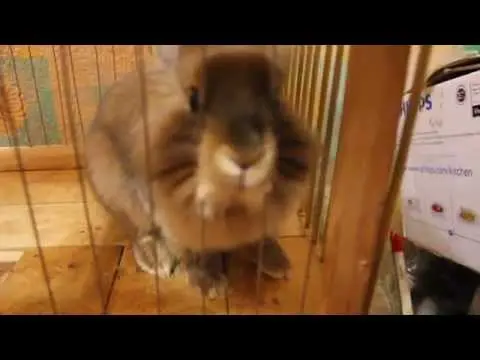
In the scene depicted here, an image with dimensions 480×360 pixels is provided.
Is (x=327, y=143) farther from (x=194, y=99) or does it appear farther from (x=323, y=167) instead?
(x=194, y=99)

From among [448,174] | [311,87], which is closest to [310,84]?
[311,87]

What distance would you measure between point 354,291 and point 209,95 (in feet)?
1.05

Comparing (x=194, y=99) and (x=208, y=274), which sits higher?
(x=194, y=99)

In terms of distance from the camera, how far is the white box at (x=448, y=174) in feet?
3.59

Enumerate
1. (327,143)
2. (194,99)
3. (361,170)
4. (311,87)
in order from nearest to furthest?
(361,170)
(194,99)
(327,143)
(311,87)

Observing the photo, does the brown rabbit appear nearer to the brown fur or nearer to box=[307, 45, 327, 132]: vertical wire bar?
the brown fur

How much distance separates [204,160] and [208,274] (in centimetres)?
30

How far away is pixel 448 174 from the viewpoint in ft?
3.76

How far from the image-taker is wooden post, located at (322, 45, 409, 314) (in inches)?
25.1

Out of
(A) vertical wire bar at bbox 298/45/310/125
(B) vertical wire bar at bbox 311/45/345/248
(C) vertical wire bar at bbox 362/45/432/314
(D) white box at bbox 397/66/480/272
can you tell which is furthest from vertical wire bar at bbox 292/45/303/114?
(C) vertical wire bar at bbox 362/45/432/314

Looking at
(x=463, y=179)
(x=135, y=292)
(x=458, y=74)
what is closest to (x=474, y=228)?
(x=463, y=179)

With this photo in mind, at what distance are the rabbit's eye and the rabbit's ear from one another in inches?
1.9

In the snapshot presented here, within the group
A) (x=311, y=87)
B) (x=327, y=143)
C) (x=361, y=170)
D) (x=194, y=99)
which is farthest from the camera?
(x=311, y=87)

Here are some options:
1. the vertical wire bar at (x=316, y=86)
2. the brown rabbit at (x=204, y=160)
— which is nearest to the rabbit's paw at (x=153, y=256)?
the brown rabbit at (x=204, y=160)
